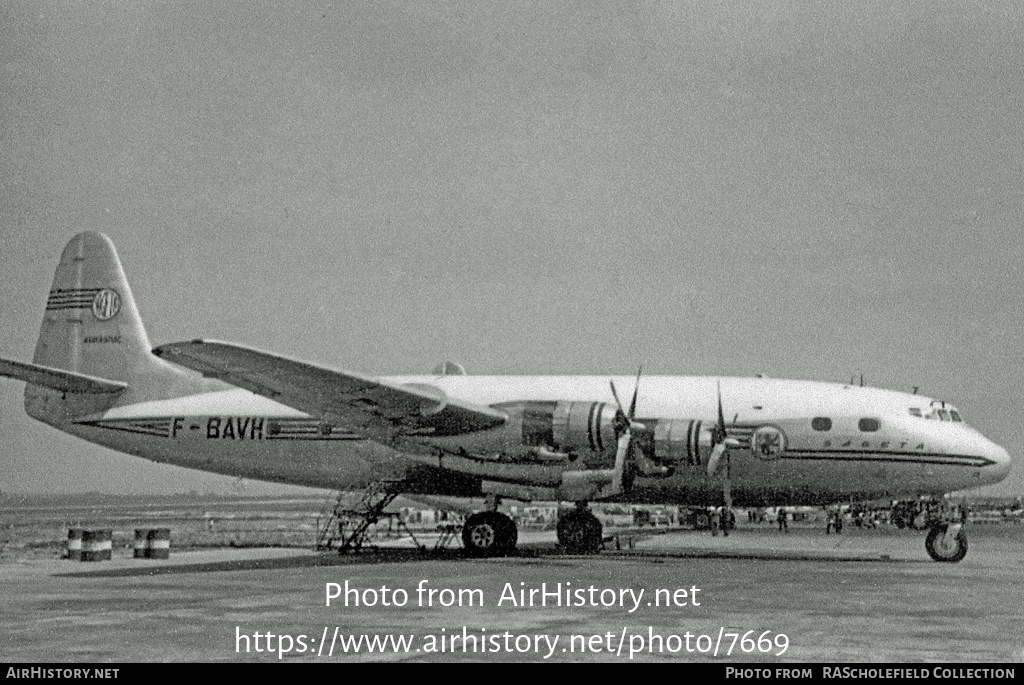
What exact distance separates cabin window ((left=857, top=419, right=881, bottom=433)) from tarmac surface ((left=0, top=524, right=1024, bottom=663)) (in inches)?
111

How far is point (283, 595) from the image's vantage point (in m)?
15.2

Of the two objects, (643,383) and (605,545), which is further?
(605,545)

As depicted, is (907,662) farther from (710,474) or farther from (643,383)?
(643,383)

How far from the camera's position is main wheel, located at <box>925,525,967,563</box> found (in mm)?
22859

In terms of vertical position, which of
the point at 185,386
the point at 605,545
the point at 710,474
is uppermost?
the point at 185,386

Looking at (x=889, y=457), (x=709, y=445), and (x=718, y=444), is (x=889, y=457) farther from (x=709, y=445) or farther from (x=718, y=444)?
(x=709, y=445)

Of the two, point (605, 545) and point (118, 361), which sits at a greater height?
point (118, 361)

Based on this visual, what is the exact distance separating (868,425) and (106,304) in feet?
63.3

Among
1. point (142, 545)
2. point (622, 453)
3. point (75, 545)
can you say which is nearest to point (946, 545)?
point (622, 453)

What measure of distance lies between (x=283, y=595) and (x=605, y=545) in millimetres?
14474

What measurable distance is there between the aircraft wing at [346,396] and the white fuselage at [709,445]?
570 mm

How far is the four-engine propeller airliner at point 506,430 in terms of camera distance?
21234 millimetres
